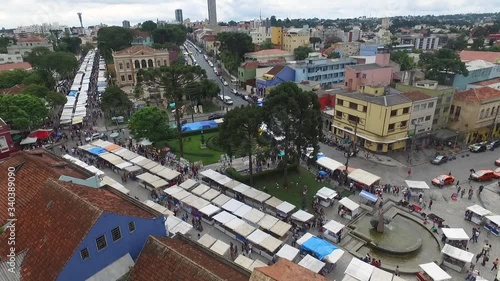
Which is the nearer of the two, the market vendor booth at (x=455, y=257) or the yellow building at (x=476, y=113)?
the market vendor booth at (x=455, y=257)

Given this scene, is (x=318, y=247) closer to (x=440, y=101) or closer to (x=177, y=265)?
(x=177, y=265)

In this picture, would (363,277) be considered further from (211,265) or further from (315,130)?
(315,130)

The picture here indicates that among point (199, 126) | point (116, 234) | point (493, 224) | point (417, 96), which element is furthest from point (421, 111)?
point (116, 234)

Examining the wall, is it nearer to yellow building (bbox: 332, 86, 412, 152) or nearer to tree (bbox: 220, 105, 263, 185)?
tree (bbox: 220, 105, 263, 185)

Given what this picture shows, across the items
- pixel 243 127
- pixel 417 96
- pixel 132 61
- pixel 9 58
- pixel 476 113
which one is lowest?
pixel 476 113

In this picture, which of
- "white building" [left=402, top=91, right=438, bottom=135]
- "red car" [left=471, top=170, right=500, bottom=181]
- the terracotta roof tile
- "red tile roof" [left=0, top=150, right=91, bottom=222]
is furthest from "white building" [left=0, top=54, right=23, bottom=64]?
"red car" [left=471, top=170, right=500, bottom=181]

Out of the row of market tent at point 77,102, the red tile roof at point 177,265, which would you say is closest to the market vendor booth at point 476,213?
the red tile roof at point 177,265

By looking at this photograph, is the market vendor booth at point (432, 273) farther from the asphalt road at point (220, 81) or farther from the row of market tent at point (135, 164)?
the asphalt road at point (220, 81)
